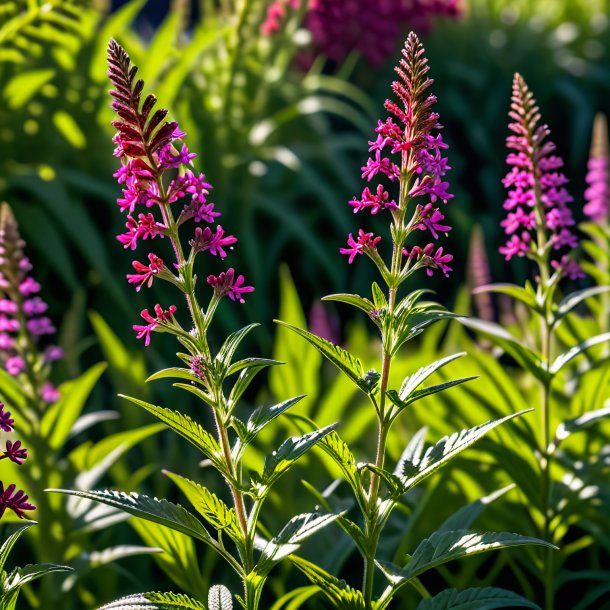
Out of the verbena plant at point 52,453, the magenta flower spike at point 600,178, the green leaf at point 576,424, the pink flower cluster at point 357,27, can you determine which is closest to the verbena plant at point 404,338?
the green leaf at point 576,424

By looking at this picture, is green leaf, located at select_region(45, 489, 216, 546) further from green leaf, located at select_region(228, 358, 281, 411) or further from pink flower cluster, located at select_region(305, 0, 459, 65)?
pink flower cluster, located at select_region(305, 0, 459, 65)

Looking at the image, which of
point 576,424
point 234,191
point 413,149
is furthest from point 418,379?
point 234,191

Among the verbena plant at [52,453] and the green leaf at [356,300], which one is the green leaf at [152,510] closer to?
the green leaf at [356,300]

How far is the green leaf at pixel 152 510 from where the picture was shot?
4.07 feet

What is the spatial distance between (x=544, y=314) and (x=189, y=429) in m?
0.76

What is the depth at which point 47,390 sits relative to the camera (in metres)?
2.23

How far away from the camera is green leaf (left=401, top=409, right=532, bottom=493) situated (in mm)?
1280

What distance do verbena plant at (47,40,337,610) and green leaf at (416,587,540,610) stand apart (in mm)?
243

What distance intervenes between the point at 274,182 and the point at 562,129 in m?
2.22

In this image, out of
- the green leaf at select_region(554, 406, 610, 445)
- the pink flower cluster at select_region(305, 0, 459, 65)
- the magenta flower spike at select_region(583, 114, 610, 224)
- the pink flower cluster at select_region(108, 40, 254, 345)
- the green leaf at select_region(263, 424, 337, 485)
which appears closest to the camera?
the pink flower cluster at select_region(108, 40, 254, 345)

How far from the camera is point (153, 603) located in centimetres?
130

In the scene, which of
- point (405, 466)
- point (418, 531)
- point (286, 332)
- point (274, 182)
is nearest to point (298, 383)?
point (286, 332)

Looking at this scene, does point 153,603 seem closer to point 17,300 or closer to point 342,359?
point 342,359

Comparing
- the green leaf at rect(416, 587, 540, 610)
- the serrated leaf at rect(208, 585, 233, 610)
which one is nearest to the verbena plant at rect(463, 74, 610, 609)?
the green leaf at rect(416, 587, 540, 610)
